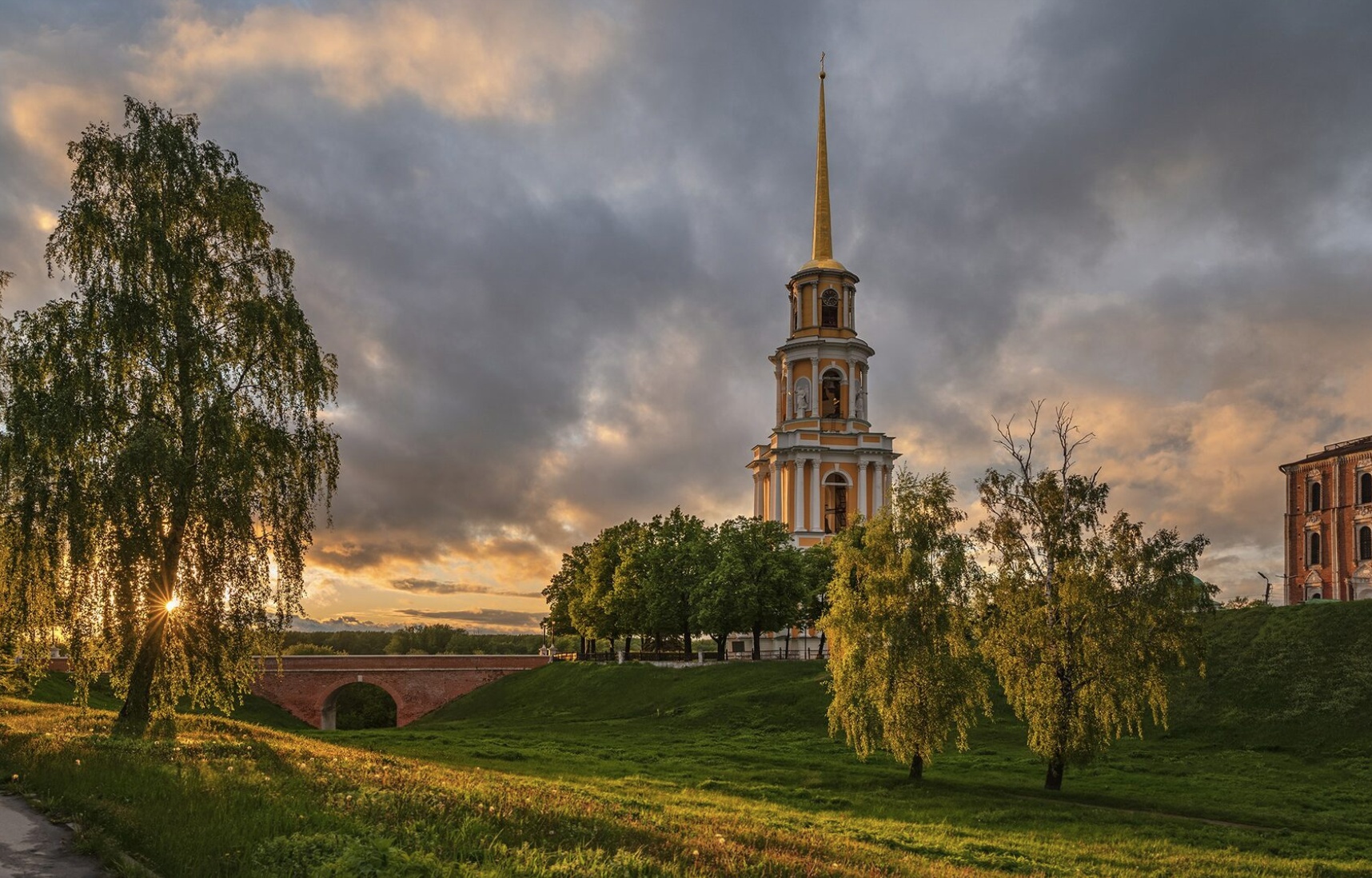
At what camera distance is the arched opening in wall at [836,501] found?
90.2 meters

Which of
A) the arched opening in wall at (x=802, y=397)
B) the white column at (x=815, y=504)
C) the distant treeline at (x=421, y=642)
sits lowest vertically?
the distant treeline at (x=421, y=642)

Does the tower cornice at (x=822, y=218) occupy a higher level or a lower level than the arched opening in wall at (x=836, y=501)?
higher

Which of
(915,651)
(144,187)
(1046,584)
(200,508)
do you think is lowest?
(915,651)

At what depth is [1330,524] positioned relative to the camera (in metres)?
84.5

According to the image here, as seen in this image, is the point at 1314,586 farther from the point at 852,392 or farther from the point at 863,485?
the point at 852,392

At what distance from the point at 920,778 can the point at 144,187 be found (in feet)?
94.5

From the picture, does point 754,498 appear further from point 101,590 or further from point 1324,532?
point 101,590

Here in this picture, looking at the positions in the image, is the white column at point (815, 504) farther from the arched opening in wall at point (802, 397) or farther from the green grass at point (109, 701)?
the green grass at point (109, 701)

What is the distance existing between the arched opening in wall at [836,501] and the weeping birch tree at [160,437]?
67496mm

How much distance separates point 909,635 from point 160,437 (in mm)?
21851

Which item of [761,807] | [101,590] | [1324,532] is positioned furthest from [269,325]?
[1324,532]

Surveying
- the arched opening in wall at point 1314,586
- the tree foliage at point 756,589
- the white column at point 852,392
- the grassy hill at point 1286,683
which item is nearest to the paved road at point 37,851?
the grassy hill at point 1286,683

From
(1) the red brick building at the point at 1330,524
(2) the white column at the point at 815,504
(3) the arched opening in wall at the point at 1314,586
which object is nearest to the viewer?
(1) the red brick building at the point at 1330,524

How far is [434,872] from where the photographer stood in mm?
9844
